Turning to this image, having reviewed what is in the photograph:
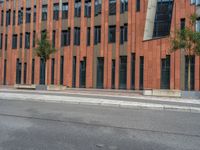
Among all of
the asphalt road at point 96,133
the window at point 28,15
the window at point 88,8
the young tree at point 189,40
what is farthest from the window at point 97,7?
the asphalt road at point 96,133

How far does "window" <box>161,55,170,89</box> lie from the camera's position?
28556 mm

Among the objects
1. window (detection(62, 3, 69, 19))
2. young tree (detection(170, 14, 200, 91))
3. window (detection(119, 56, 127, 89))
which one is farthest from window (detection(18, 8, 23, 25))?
young tree (detection(170, 14, 200, 91))

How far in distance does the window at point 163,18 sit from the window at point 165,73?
3.31 m

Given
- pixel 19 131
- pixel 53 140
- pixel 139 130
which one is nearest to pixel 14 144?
pixel 53 140

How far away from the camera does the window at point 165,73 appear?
28.6 meters

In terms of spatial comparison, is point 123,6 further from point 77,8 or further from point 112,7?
point 77,8

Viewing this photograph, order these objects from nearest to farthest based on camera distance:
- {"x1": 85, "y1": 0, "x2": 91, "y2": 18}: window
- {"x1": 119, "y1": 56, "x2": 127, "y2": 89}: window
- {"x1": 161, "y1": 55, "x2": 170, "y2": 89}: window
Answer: {"x1": 161, "y1": 55, "x2": 170, "y2": 89}: window → {"x1": 119, "y1": 56, "x2": 127, "y2": 89}: window → {"x1": 85, "y1": 0, "x2": 91, "y2": 18}: window

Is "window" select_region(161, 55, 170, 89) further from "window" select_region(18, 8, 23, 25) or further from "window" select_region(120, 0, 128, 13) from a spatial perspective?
"window" select_region(18, 8, 23, 25)

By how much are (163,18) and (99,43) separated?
916 cm

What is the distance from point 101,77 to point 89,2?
11.2m

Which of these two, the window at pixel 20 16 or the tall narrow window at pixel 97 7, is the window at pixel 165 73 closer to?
the tall narrow window at pixel 97 7

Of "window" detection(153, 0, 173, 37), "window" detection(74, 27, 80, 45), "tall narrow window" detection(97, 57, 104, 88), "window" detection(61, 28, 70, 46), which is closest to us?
"window" detection(153, 0, 173, 37)

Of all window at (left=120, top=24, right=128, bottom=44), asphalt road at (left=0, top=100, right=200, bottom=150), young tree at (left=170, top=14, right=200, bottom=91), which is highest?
window at (left=120, top=24, right=128, bottom=44)

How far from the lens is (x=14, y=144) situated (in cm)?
565
